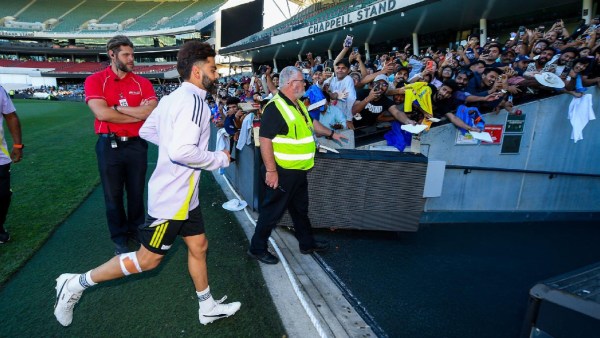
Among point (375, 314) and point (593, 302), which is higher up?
point (593, 302)

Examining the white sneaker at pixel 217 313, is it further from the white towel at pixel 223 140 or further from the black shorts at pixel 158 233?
the white towel at pixel 223 140

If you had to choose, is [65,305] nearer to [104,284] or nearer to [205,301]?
[104,284]

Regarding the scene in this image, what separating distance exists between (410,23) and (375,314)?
1689 cm

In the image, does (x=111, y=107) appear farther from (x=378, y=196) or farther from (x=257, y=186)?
(x=378, y=196)

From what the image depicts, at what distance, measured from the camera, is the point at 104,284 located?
264 centimetres

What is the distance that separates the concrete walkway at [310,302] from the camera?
7.41 feet

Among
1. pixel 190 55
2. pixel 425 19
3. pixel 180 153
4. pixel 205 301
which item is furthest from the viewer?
pixel 425 19

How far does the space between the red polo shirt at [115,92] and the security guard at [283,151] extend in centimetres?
113

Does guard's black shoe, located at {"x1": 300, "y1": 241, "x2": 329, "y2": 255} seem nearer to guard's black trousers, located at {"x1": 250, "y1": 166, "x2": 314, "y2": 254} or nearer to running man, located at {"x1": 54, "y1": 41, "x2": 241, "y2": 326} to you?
guard's black trousers, located at {"x1": 250, "y1": 166, "x2": 314, "y2": 254}

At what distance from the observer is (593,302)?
82 centimetres

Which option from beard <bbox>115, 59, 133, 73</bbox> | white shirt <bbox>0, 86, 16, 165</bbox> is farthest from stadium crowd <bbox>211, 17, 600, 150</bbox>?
white shirt <bbox>0, 86, 16, 165</bbox>

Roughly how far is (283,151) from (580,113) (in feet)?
16.6

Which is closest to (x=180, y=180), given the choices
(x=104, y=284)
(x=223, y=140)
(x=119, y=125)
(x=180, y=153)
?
(x=180, y=153)

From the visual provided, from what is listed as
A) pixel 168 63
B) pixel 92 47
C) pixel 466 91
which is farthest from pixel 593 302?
→ pixel 92 47
